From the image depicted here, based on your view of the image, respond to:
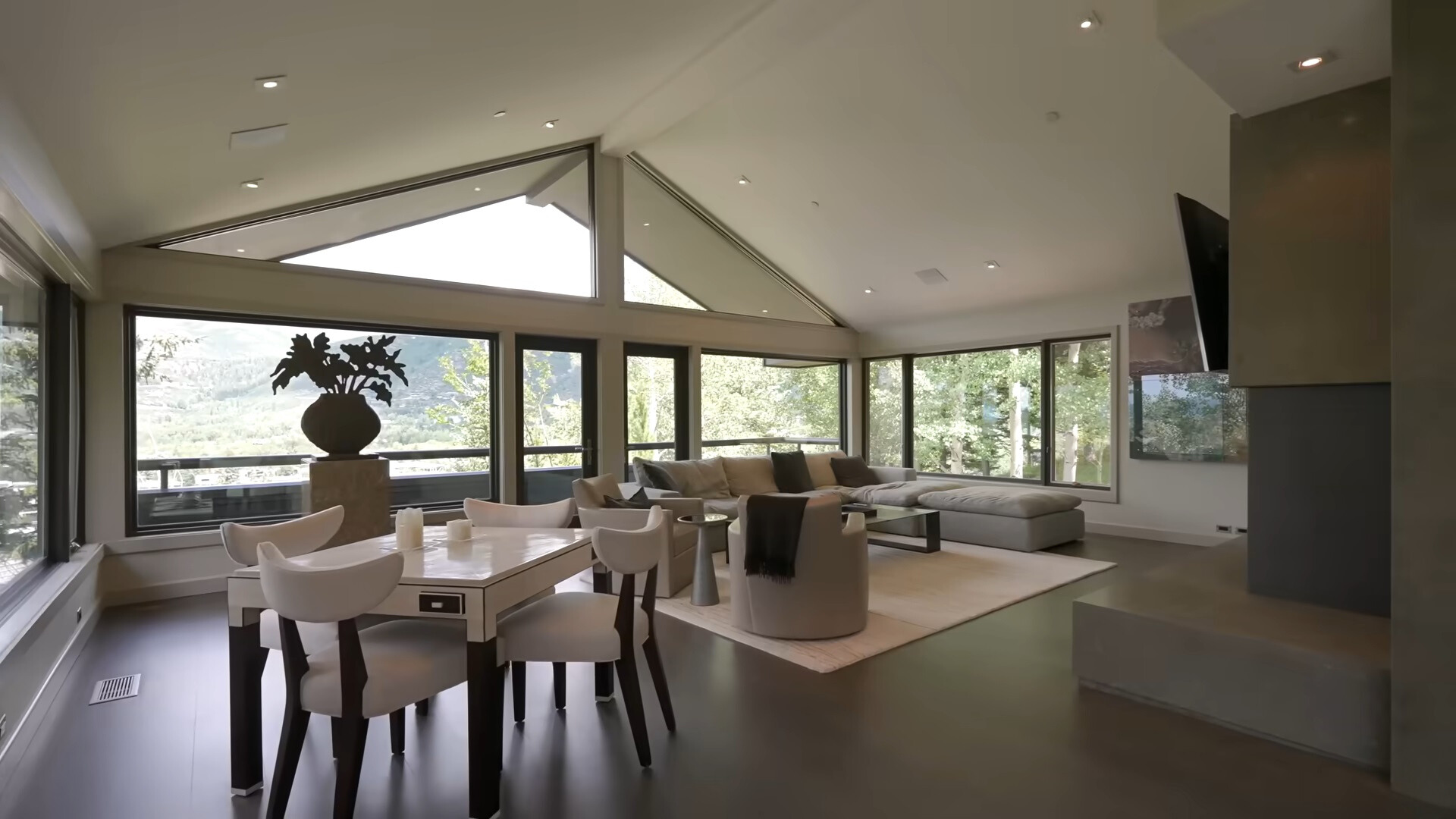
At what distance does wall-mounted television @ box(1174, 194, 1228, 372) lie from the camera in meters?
3.61

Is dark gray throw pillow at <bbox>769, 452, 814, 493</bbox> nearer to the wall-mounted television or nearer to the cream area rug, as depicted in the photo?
the cream area rug

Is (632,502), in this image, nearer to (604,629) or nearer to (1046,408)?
(604,629)

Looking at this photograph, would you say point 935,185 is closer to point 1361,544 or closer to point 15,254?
point 1361,544

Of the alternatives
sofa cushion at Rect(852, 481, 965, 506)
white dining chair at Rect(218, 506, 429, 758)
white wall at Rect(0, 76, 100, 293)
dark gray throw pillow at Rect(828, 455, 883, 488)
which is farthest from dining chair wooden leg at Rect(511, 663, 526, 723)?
dark gray throw pillow at Rect(828, 455, 883, 488)

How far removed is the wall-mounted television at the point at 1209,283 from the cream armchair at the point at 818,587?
6.76 ft

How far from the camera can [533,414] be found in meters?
6.86

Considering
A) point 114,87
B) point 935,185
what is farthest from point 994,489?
point 114,87

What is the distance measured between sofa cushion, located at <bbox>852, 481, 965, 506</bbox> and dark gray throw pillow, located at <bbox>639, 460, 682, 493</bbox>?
6.73 feet

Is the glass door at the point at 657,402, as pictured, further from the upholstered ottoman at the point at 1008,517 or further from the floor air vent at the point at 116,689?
the floor air vent at the point at 116,689

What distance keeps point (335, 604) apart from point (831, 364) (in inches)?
322

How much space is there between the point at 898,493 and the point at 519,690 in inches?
193

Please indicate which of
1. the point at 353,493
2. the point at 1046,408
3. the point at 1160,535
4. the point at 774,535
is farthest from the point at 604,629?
the point at 1046,408

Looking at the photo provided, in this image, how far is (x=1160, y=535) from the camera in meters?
6.90

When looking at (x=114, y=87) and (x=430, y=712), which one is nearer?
(x=114, y=87)
